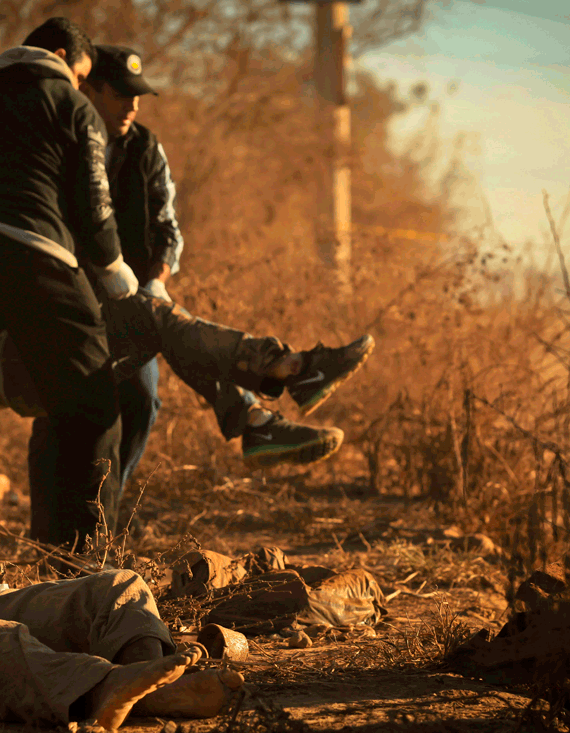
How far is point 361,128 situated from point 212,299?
15.6 metres

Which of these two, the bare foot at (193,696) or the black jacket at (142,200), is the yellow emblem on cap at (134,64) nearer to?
the black jacket at (142,200)

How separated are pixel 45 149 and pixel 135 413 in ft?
3.85

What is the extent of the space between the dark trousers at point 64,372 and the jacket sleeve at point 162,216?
86 centimetres

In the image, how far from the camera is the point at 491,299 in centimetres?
552

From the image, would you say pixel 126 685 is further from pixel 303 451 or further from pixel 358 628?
pixel 303 451

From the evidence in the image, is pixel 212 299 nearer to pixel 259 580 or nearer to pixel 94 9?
pixel 259 580

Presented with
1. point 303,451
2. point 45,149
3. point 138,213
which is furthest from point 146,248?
point 303,451

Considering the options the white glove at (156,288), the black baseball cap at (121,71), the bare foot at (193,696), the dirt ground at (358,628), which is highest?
the black baseball cap at (121,71)

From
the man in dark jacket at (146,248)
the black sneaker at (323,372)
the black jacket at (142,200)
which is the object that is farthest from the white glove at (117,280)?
the black sneaker at (323,372)

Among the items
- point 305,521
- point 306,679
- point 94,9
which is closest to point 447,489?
point 305,521

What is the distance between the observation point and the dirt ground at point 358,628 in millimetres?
2109

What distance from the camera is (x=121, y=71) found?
374cm

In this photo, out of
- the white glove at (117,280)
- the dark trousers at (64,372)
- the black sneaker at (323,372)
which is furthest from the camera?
the black sneaker at (323,372)

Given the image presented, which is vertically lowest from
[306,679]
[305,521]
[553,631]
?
[305,521]
